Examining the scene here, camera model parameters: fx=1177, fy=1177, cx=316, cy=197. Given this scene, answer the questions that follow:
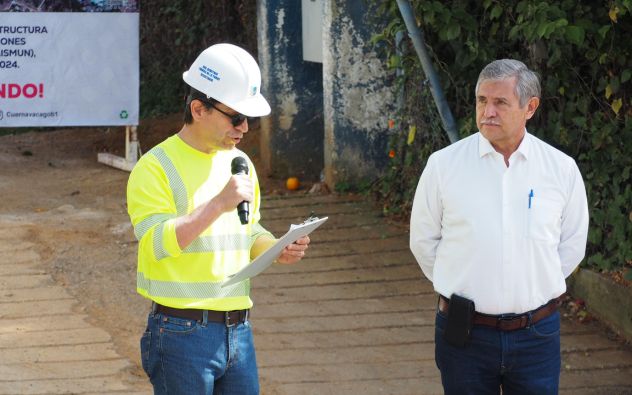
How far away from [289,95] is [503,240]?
7120 mm

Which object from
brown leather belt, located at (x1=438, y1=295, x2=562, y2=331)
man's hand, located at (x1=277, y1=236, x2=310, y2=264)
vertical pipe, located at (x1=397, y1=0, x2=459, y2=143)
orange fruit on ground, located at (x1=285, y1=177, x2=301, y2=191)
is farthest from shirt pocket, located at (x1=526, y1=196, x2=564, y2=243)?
orange fruit on ground, located at (x1=285, y1=177, x2=301, y2=191)

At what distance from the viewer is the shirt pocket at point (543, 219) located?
4621 millimetres

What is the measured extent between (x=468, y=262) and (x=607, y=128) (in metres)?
2.96

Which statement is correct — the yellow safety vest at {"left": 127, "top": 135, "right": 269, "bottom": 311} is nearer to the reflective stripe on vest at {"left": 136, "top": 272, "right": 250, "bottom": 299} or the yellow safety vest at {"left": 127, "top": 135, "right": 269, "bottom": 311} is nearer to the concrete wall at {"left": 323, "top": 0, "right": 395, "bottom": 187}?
the reflective stripe on vest at {"left": 136, "top": 272, "right": 250, "bottom": 299}

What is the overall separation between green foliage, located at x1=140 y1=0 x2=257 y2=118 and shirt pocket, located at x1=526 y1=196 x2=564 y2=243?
9496mm

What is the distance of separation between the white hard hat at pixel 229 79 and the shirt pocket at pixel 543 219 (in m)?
1.14

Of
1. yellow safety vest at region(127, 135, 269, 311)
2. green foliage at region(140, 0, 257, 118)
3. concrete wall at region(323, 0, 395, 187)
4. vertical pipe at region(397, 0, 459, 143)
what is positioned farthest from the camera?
green foliage at region(140, 0, 257, 118)

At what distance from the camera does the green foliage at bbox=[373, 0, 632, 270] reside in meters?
7.10

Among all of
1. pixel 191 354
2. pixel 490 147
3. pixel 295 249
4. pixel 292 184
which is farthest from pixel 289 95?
pixel 191 354

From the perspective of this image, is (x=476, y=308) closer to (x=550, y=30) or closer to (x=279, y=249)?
(x=279, y=249)

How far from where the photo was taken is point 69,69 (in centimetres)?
1160

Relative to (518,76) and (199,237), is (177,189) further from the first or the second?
(518,76)

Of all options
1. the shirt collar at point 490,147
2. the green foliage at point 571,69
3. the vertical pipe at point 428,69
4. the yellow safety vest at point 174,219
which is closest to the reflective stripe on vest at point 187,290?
the yellow safety vest at point 174,219

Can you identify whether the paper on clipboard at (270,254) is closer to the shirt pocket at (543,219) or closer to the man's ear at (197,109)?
the man's ear at (197,109)
